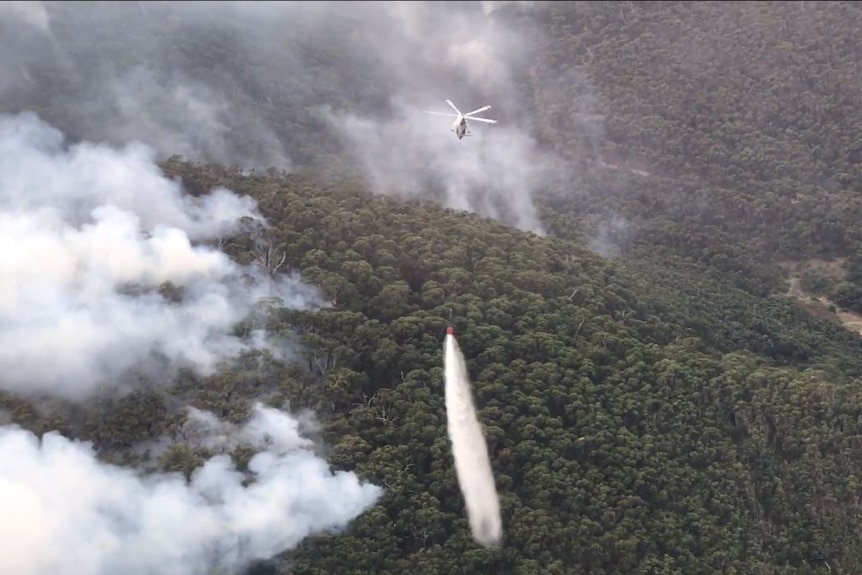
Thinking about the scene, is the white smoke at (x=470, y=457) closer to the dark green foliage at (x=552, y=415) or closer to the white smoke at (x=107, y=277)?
the dark green foliage at (x=552, y=415)

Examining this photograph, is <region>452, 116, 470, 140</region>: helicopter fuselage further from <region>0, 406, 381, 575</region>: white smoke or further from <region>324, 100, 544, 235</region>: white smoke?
<region>324, 100, 544, 235</region>: white smoke

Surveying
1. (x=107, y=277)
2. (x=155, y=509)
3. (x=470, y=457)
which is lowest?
(x=155, y=509)

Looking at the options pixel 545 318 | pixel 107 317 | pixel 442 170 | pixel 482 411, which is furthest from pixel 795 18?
pixel 107 317

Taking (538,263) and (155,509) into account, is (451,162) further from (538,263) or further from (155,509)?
(155,509)

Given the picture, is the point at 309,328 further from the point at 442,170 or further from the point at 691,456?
the point at 442,170

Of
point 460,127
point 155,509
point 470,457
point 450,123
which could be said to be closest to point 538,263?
point 460,127

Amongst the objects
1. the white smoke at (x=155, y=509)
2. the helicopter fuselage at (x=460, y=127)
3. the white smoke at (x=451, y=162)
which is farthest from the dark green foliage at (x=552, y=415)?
the white smoke at (x=451, y=162)

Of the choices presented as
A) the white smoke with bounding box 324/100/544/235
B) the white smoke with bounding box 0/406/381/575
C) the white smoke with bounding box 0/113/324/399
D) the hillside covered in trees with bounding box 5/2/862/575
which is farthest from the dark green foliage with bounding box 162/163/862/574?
the white smoke with bounding box 324/100/544/235
